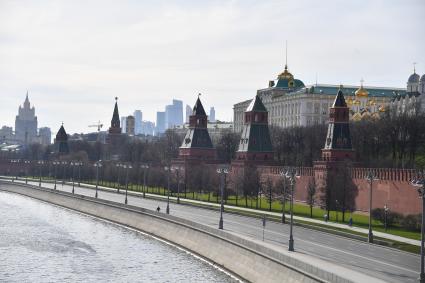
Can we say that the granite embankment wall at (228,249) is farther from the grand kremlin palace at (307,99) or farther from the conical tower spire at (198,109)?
the grand kremlin palace at (307,99)

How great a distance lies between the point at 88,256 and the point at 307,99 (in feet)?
371

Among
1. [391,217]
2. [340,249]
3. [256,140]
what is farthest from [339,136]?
[340,249]

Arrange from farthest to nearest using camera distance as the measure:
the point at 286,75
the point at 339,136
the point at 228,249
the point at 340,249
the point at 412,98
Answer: the point at 286,75 < the point at 412,98 < the point at 339,136 < the point at 228,249 < the point at 340,249

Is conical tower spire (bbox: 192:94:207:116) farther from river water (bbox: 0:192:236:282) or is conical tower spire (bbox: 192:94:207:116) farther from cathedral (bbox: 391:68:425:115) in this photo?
river water (bbox: 0:192:236:282)

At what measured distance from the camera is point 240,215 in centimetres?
7506

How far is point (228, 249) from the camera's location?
4934cm

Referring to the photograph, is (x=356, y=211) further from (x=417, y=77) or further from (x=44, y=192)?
(x=417, y=77)

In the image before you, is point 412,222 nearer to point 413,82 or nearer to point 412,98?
point 412,98

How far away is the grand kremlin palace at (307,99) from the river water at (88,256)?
8728 centimetres

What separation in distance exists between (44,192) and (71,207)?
15.4 metres

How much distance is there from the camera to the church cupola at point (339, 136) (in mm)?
89562

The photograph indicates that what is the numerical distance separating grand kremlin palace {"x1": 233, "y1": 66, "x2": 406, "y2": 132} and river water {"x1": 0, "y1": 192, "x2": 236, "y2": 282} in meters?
87.3

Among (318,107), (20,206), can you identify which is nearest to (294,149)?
(318,107)

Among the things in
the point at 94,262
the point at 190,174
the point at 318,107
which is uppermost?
the point at 318,107
